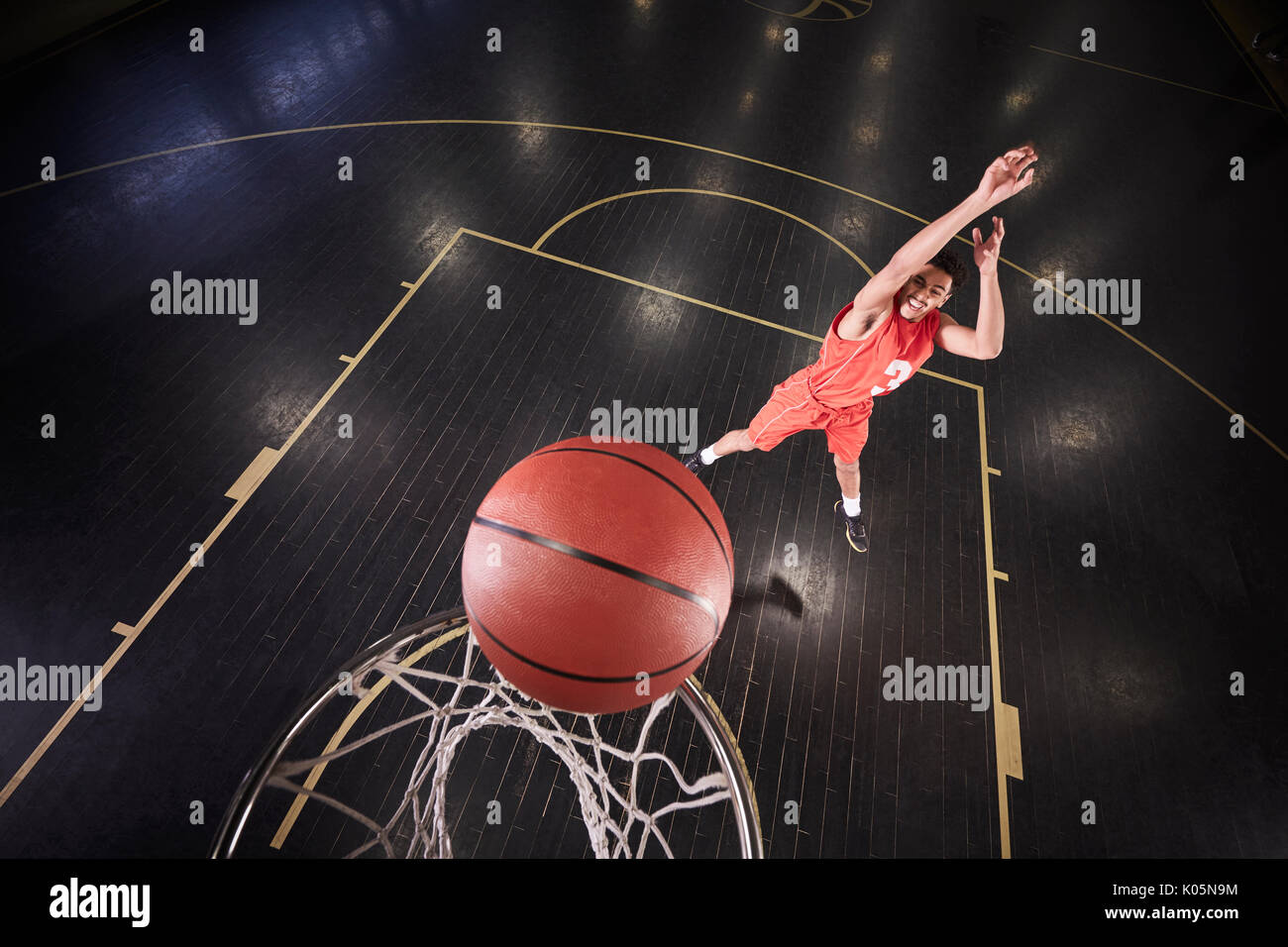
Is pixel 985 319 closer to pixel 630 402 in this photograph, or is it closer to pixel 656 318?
pixel 630 402

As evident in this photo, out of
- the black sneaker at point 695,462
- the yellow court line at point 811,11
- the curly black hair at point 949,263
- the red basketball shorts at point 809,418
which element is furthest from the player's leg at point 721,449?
the yellow court line at point 811,11

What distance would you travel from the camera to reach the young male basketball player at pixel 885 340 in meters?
2.80

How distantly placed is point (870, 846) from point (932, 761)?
23.5 inches

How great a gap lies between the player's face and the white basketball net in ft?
7.27

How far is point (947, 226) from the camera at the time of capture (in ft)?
8.47

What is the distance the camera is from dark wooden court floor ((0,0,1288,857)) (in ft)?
11.8

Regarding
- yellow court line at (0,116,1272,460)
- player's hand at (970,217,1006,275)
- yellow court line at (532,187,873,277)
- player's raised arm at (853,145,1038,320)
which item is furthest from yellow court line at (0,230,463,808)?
player's hand at (970,217,1006,275)

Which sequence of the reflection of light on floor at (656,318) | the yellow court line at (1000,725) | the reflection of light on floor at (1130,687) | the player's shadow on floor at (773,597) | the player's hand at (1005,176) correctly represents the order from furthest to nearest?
the reflection of light on floor at (656,318)
the player's shadow on floor at (773,597)
the reflection of light on floor at (1130,687)
the yellow court line at (1000,725)
the player's hand at (1005,176)

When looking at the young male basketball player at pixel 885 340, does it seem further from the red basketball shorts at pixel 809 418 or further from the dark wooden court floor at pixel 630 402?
the dark wooden court floor at pixel 630 402

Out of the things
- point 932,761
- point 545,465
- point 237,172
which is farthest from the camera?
point 237,172

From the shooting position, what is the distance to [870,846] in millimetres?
3385

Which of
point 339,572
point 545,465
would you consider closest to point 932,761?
point 545,465
